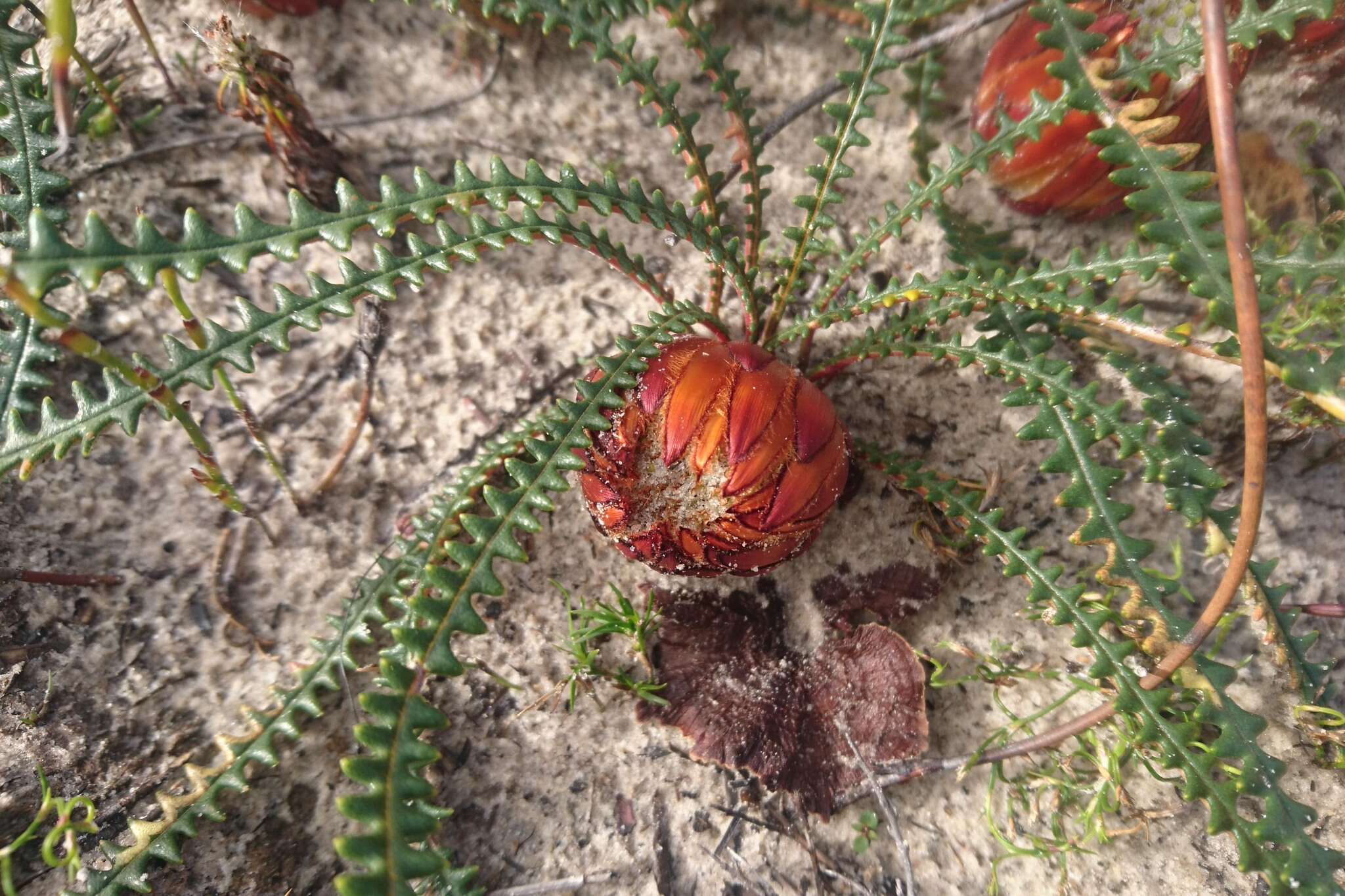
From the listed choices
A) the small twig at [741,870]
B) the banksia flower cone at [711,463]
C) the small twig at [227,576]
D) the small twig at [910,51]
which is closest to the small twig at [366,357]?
the small twig at [227,576]

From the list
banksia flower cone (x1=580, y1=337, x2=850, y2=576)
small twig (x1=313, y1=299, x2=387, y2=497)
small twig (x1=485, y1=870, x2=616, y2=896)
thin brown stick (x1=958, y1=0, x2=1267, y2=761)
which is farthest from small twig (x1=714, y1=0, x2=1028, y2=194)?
small twig (x1=485, y1=870, x2=616, y2=896)

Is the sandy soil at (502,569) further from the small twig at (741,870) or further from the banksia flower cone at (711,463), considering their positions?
the banksia flower cone at (711,463)

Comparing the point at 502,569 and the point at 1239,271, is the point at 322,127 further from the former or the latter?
the point at 1239,271

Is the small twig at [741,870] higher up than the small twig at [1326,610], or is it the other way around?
the small twig at [1326,610]

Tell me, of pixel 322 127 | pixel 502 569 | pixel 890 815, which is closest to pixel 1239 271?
pixel 890 815

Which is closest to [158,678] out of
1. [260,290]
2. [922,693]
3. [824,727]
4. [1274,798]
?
[260,290]
